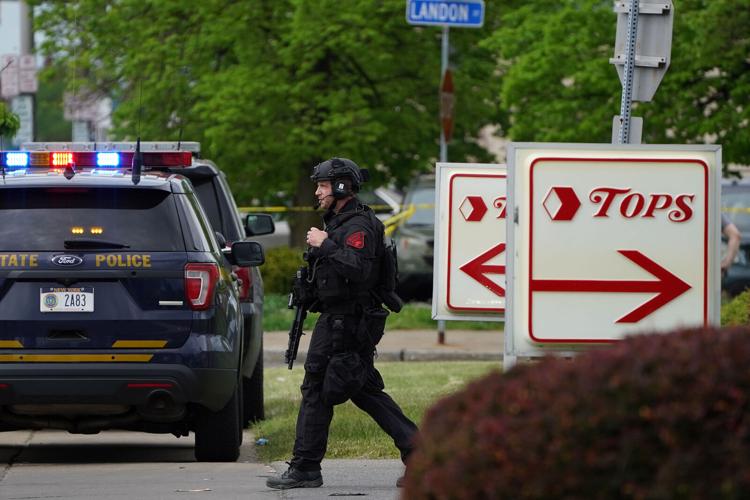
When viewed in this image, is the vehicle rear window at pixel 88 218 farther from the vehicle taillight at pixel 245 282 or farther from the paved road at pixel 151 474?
the vehicle taillight at pixel 245 282

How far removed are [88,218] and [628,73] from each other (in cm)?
291

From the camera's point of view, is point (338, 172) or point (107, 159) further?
point (107, 159)

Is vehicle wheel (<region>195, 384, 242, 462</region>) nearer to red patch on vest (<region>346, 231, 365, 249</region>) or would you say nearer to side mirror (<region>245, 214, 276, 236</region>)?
red patch on vest (<region>346, 231, 365, 249</region>)

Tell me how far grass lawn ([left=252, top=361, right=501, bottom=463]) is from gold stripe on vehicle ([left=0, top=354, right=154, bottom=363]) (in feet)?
Answer: 4.49

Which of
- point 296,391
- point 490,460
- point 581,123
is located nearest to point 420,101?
point 581,123

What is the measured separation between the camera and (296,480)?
827cm

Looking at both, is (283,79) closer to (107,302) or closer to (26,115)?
(26,115)

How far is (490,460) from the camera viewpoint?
4.20 metres

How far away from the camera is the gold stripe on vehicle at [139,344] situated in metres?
8.68

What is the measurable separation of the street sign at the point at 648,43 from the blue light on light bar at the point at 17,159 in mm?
3281

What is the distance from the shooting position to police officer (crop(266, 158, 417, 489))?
8188 mm

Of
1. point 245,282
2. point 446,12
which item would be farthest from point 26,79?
point 245,282

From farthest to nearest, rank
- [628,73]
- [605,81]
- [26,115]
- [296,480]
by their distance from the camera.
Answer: [26,115] → [605,81] → [628,73] → [296,480]

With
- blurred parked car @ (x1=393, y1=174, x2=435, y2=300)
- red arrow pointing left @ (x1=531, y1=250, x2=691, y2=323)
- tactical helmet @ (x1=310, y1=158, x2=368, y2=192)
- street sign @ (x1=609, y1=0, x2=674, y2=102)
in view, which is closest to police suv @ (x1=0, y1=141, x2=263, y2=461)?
tactical helmet @ (x1=310, y1=158, x2=368, y2=192)
